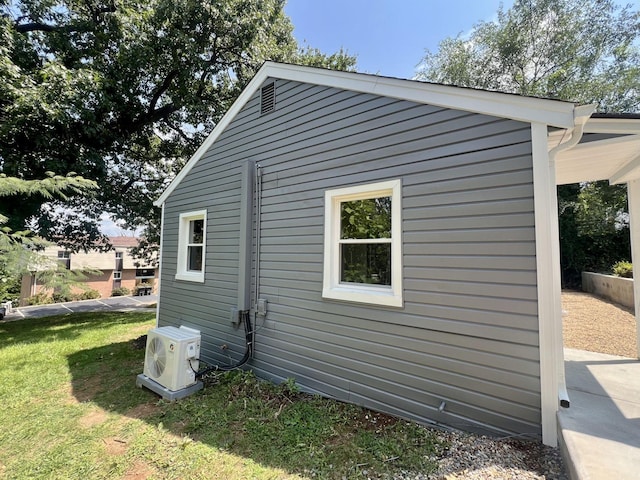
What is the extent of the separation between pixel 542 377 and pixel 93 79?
37.5 ft

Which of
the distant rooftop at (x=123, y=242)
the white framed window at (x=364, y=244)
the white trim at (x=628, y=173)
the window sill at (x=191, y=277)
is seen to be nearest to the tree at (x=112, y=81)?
the window sill at (x=191, y=277)

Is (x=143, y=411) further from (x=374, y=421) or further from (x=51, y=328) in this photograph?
(x=51, y=328)

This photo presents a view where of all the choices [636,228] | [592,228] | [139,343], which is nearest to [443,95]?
[636,228]

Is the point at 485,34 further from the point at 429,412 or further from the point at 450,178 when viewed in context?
the point at 429,412

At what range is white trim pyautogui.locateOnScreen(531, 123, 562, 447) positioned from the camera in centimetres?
227

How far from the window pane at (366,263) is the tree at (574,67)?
12.9 metres

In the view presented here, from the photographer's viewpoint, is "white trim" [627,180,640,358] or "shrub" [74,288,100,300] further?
"shrub" [74,288,100,300]

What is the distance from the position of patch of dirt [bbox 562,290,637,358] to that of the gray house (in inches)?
71.2

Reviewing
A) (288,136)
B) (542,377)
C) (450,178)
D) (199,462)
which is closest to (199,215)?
(288,136)

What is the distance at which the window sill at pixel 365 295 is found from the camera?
10.2 ft

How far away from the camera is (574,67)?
45.0 ft

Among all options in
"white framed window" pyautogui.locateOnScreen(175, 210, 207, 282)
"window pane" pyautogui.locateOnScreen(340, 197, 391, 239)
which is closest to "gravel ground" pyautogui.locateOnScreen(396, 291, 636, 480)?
"window pane" pyautogui.locateOnScreen(340, 197, 391, 239)

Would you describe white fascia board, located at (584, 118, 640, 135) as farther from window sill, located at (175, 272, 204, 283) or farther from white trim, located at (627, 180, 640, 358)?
window sill, located at (175, 272, 204, 283)

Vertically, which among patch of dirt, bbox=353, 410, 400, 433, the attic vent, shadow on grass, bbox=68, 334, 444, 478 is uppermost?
the attic vent
